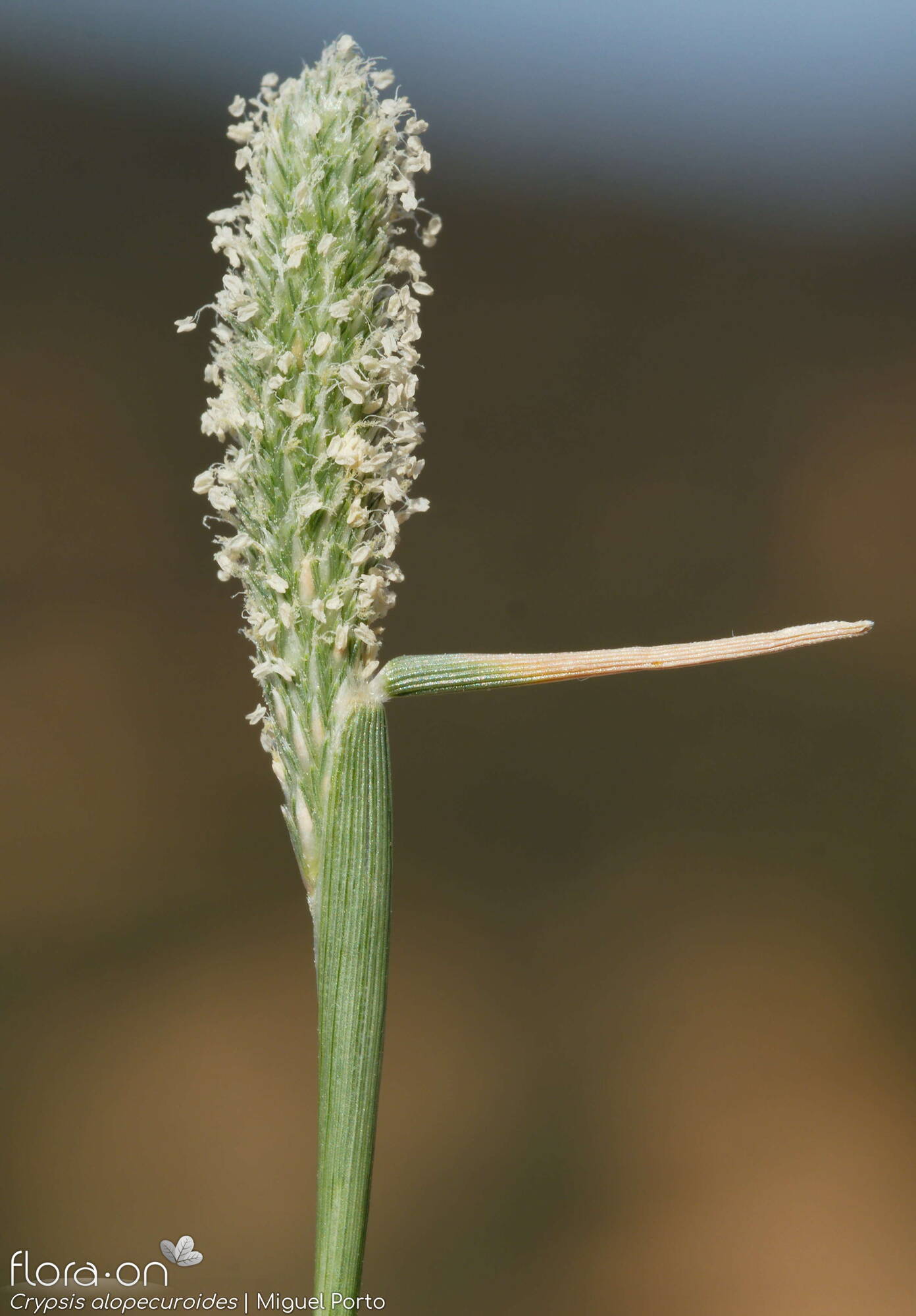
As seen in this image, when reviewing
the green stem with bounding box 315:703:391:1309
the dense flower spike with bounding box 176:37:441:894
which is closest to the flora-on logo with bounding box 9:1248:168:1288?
the green stem with bounding box 315:703:391:1309

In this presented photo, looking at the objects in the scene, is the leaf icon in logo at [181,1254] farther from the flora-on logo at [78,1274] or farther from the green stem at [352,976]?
the green stem at [352,976]

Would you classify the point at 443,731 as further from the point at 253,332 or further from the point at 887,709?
the point at 253,332

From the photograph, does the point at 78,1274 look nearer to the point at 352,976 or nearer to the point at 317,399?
the point at 352,976

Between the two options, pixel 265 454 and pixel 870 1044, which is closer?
pixel 265 454

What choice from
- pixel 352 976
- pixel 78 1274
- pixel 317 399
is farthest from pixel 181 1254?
pixel 317 399

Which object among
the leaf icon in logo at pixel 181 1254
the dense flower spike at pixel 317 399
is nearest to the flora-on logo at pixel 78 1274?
the leaf icon in logo at pixel 181 1254

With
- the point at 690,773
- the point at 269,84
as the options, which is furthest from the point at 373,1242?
the point at 269,84
